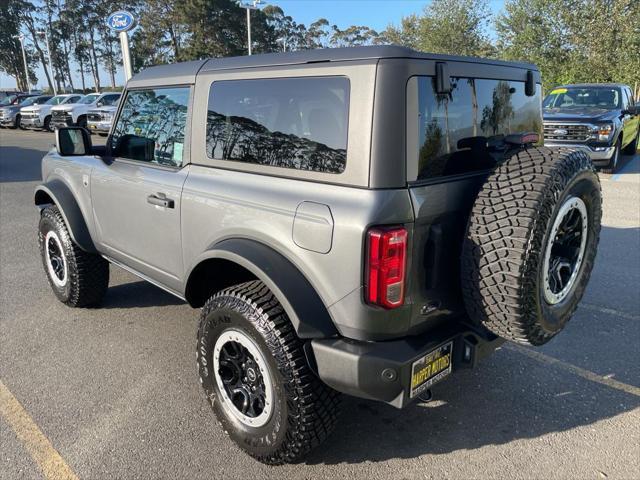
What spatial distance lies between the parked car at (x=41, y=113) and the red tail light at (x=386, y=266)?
2598 centimetres

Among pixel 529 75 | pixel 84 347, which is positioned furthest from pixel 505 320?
pixel 84 347

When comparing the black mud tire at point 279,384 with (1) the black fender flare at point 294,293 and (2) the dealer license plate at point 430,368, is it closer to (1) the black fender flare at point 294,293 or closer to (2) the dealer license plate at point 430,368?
(1) the black fender flare at point 294,293

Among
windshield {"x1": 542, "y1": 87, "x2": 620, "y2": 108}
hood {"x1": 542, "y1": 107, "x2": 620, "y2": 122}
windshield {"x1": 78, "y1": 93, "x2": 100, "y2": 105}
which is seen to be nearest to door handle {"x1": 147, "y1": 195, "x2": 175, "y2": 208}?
hood {"x1": 542, "y1": 107, "x2": 620, "y2": 122}

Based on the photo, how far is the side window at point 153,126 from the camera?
120 inches

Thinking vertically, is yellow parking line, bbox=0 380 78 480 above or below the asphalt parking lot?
below

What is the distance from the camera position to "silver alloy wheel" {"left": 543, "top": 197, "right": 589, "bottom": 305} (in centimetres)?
241

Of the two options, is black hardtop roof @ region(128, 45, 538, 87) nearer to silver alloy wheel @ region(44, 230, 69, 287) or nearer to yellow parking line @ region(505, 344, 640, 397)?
silver alloy wheel @ region(44, 230, 69, 287)

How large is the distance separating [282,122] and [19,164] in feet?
44.5

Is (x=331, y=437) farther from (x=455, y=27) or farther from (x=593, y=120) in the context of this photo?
(x=455, y=27)

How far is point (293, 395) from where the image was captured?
88.0 inches

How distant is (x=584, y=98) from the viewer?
459 inches

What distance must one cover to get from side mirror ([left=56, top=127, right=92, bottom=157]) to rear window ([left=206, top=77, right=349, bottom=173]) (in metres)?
1.45

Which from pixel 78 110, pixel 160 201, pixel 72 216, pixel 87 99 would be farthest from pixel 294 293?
pixel 87 99

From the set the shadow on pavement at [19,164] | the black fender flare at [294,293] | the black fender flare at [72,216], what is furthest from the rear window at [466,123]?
the shadow on pavement at [19,164]
